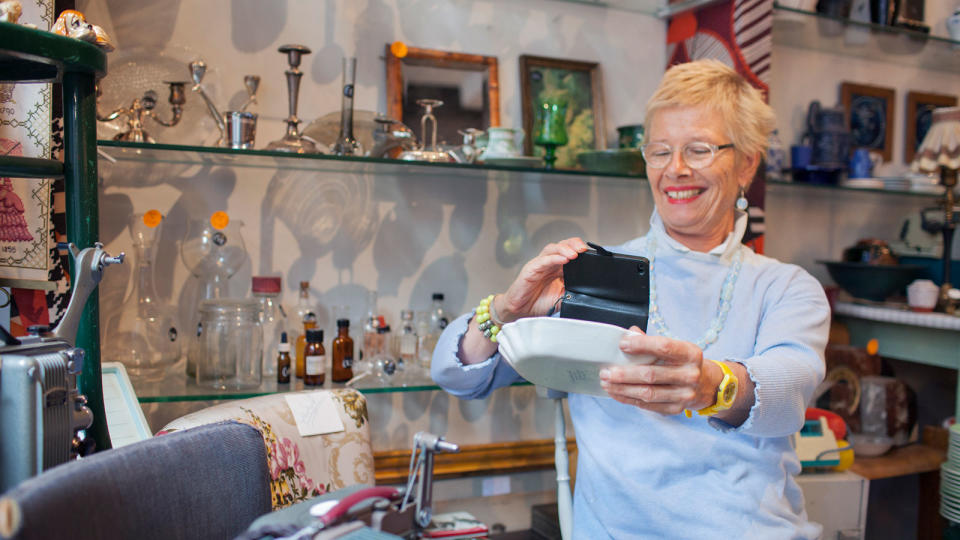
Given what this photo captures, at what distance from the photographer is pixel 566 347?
42.1 inches

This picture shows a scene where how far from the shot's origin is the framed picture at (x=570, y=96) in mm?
2342

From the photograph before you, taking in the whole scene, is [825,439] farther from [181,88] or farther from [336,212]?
[181,88]

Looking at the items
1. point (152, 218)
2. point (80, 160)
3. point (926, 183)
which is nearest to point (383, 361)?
point (152, 218)

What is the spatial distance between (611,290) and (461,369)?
44 cm

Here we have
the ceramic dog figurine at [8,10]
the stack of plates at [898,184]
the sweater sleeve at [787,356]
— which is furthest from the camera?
the stack of plates at [898,184]

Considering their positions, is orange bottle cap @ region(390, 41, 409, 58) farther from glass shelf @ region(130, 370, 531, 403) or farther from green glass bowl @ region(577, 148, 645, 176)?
glass shelf @ region(130, 370, 531, 403)

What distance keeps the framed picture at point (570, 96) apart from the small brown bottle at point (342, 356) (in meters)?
0.80

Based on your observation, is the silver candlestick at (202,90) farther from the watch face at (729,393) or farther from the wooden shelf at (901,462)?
the wooden shelf at (901,462)

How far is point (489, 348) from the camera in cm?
160

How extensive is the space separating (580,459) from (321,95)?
1237 millimetres

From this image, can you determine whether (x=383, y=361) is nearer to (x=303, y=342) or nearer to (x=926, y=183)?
(x=303, y=342)

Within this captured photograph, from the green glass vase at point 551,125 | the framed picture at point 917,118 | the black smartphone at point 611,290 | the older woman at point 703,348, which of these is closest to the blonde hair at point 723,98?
the older woman at point 703,348

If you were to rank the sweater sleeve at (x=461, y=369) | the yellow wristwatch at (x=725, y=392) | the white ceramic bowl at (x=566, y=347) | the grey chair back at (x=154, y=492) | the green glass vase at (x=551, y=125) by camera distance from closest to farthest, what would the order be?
the grey chair back at (x=154, y=492)
the white ceramic bowl at (x=566, y=347)
the yellow wristwatch at (x=725, y=392)
the sweater sleeve at (x=461, y=369)
the green glass vase at (x=551, y=125)

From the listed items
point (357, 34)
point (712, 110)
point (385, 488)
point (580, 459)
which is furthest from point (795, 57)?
point (385, 488)
